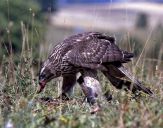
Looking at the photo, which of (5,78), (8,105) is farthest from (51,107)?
(5,78)

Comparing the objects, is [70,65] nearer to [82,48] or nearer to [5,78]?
[82,48]

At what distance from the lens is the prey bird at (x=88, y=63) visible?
8.60m

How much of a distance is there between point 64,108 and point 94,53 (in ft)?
4.23

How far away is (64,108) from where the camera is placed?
771 cm

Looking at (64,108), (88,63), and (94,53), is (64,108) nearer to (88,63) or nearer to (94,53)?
(88,63)

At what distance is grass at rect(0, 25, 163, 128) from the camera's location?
638 cm

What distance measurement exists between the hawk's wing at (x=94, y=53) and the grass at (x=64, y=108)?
1.39ft

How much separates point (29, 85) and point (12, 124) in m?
2.19

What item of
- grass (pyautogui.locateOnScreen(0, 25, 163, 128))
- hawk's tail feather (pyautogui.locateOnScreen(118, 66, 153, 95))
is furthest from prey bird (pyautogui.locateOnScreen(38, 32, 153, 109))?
grass (pyautogui.locateOnScreen(0, 25, 163, 128))

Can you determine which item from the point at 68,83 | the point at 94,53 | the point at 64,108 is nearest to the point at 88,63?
the point at 94,53

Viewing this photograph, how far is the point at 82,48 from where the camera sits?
28.8 ft

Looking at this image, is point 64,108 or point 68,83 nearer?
point 64,108

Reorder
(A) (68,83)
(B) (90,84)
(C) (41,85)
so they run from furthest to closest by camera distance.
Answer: (A) (68,83)
(C) (41,85)
(B) (90,84)

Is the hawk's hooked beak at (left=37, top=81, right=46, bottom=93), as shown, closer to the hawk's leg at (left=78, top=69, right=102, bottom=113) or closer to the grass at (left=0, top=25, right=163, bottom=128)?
A: the grass at (left=0, top=25, right=163, bottom=128)
